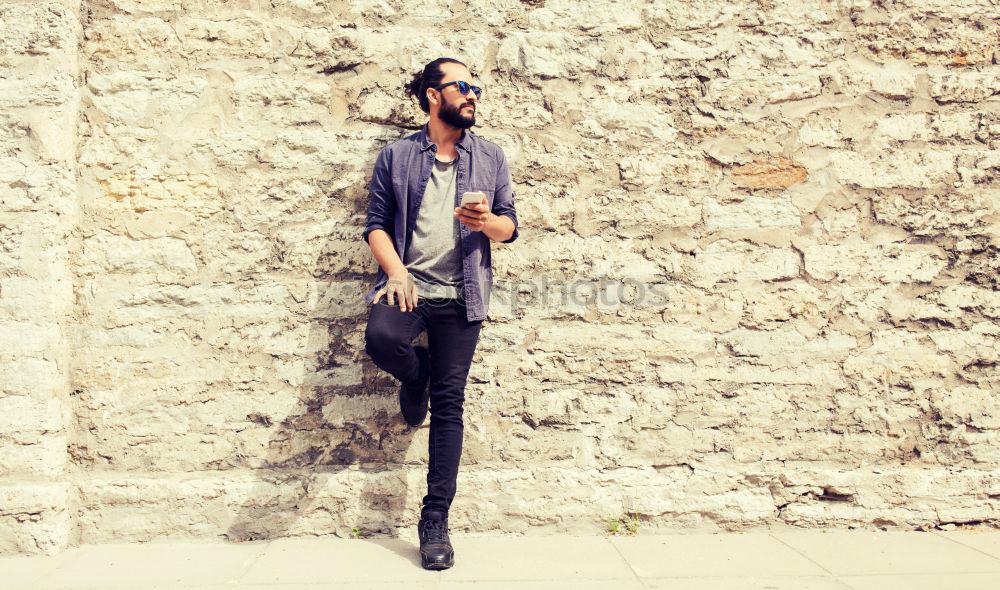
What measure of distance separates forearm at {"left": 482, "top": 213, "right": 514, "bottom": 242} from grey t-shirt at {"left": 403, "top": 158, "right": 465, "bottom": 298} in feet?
0.52

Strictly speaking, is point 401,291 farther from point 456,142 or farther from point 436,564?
point 436,564

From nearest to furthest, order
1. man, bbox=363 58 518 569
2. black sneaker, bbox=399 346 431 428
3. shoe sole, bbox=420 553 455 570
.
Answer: shoe sole, bbox=420 553 455 570
man, bbox=363 58 518 569
black sneaker, bbox=399 346 431 428

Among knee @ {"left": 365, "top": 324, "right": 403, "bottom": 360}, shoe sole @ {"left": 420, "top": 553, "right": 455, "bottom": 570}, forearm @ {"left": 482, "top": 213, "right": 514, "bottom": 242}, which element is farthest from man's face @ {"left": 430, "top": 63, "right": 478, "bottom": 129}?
shoe sole @ {"left": 420, "top": 553, "right": 455, "bottom": 570}

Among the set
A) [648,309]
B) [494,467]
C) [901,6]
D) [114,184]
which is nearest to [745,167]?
[648,309]

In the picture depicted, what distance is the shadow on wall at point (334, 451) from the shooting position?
2742mm

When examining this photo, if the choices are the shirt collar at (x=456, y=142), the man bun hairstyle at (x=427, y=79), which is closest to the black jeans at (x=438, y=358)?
the shirt collar at (x=456, y=142)

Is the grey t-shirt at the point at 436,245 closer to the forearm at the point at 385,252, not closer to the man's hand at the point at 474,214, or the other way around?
the forearm at the point at 385,252

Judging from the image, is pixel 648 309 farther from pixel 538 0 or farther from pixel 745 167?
pixel 538 0

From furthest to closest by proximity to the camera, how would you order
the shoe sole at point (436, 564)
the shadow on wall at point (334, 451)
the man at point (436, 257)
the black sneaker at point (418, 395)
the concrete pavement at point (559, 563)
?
the shadow on wall at point (334, 451)
the black sneaker at point (418, 395)
the man at point (436, 257)
the shoe sole at point (436, 564)
the concrete pavement at point (559, 563)

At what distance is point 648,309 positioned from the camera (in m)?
2.90

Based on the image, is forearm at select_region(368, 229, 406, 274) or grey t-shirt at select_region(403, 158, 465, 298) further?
grey t-shirt at select_region(403, 158, 465, 298)

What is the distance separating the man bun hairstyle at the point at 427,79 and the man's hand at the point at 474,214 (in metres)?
0.54

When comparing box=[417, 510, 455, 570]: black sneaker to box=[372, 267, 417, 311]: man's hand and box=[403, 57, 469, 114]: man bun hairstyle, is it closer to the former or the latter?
box=[372, 267, 417, 311]: man's hand

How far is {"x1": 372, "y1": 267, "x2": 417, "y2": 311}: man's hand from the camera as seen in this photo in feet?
8.02
